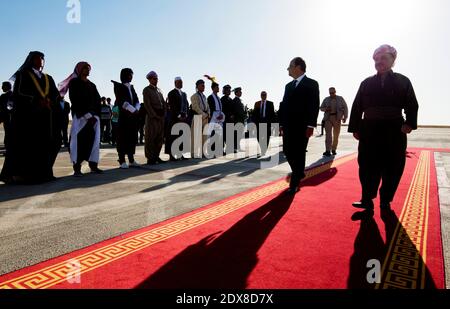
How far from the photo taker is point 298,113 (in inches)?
179

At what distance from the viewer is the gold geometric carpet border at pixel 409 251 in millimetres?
2088

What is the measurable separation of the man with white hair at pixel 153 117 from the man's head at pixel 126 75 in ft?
1.74

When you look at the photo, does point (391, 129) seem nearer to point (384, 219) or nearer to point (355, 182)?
point (384, 219)

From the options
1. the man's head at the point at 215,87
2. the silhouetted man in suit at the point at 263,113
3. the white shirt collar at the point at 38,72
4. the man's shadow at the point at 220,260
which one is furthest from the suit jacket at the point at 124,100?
the man's shadow at the point at 220,260

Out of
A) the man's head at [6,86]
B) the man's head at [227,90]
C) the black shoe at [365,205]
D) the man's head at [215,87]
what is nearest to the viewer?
the black shoe at [365,205]

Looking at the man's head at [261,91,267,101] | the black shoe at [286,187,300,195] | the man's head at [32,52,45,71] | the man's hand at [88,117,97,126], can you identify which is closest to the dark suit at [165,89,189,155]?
the man's hand at [88,117,97,126]

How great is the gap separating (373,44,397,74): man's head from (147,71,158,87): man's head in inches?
198

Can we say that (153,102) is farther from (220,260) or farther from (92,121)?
(220,260)

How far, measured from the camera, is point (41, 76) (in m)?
5.27

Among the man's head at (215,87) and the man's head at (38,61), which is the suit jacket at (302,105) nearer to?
the man's head at (38,61)

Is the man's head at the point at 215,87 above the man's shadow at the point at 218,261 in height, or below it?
above

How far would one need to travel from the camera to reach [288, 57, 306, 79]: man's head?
4551 millimetres

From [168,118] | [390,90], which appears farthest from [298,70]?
[168,118]
